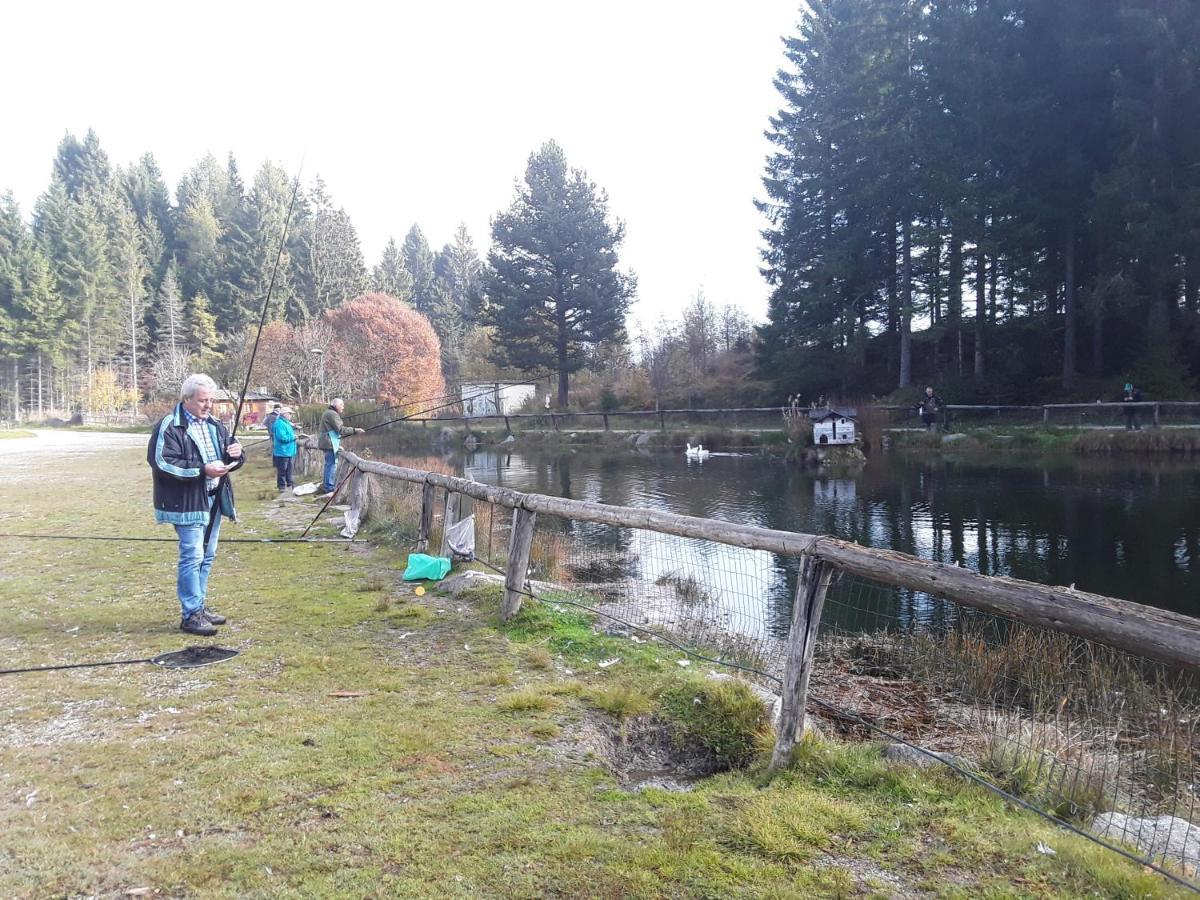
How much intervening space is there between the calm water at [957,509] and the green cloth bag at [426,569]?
393 centimetres

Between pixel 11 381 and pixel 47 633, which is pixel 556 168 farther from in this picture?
pixel 11 381

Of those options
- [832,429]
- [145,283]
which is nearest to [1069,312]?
[832,429]

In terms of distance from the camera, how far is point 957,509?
15.5 m

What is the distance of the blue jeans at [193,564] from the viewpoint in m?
5.49

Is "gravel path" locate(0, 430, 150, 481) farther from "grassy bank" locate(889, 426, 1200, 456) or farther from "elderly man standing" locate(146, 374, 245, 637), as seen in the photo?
"grassy bank" locate(889, 426, 1200, 456)

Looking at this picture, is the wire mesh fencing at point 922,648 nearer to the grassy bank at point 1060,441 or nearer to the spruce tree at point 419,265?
the grassy bank at point 1060,441

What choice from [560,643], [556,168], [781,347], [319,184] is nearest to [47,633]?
[560,643]

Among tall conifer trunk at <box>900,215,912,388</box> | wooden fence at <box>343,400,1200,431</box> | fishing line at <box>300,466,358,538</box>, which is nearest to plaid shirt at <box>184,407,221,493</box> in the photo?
fishing line at <box>300,466,358,538</box>

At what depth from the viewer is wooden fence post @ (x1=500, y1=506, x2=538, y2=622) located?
6105 mm

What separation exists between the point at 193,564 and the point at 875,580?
4715 millimetres

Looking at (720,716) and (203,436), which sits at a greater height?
(203,436)

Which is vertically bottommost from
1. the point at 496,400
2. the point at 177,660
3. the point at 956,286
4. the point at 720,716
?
the point at 720,716

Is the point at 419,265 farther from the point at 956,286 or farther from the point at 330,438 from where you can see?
the point at 330,438

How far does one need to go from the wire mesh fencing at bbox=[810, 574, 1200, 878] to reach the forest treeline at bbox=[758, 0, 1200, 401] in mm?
23792
